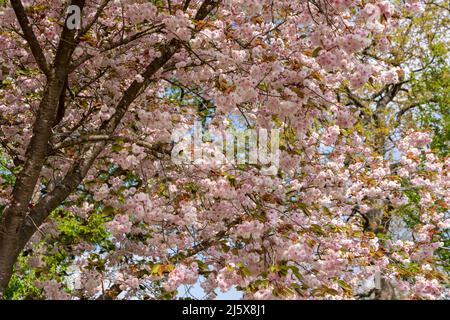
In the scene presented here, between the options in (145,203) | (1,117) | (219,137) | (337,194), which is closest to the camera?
(145,203)

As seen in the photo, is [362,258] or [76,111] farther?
[76,111]

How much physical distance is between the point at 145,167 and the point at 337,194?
2.85m

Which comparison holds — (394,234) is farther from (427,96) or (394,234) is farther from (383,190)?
(383,190)

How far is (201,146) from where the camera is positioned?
493 cm

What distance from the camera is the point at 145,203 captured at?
4836 millimetres

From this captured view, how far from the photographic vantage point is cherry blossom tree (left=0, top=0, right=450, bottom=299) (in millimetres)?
4590

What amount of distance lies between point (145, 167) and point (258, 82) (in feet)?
5.71

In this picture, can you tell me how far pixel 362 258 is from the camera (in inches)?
232

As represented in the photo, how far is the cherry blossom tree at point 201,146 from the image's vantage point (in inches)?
181
